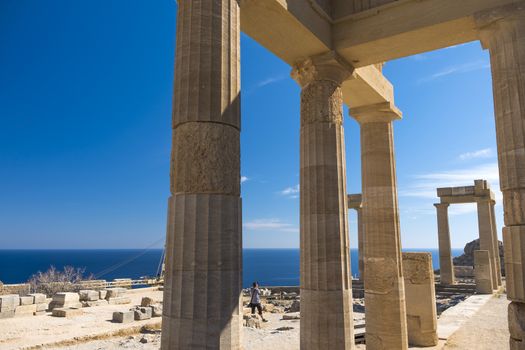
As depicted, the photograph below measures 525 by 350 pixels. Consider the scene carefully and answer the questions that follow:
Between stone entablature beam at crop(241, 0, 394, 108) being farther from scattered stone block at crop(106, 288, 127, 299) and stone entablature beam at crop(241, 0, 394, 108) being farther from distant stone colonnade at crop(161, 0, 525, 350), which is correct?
scattered stone block at crop(106, 288, 127, 299)

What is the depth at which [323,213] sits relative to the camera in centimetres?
1031

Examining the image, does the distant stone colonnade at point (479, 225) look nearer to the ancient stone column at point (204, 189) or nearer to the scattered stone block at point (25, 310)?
the ancient stone column at point (204, 189)

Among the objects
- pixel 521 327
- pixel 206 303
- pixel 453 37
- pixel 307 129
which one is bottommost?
pixel 521 327

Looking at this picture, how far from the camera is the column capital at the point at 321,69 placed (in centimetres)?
1104

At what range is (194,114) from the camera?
20.2 ft

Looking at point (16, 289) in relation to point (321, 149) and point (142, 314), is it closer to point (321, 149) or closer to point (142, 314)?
point (142, 314)

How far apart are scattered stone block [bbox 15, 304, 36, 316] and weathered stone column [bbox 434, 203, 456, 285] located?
33.2 meters

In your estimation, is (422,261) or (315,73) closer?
(315,73)

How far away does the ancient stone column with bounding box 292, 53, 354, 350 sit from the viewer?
988cm

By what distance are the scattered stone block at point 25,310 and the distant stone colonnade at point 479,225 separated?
100.0 ft

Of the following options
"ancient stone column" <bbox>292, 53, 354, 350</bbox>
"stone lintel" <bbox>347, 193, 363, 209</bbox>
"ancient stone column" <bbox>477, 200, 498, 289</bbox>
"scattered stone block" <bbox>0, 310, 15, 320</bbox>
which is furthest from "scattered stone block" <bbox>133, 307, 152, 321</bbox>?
"ancient stone column" <bbox>477, 200, 498, 289</bbox>

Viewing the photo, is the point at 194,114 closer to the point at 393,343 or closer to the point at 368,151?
the point at 368,151

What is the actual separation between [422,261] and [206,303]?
1337cm

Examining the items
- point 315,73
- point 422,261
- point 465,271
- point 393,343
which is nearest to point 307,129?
point 315,73
